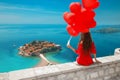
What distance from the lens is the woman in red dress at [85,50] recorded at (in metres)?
2.66

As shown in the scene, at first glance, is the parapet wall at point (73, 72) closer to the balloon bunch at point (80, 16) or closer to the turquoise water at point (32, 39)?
the balloon bunch at point (80, 16)

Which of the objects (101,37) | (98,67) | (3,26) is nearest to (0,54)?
(3,26)

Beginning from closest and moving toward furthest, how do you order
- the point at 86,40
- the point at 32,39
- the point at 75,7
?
the point at 75,7 < the point at 86,40 < the point at 32,39

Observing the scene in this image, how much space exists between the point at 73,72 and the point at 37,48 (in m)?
16.9

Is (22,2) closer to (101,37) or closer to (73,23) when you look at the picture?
(101,37)

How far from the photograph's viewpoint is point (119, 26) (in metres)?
21.0

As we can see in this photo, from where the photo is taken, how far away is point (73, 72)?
8.28ft

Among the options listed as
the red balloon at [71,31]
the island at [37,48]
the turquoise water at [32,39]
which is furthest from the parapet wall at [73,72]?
the turquoise water at [32,39]

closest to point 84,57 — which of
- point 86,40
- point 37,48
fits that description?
point 86,40

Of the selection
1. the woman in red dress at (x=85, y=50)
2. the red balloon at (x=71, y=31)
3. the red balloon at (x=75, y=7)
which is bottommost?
the woman in red dress at (x=85, y=50)

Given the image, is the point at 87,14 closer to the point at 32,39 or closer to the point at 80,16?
the point at 80,16

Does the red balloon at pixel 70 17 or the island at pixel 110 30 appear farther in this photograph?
the island at pixel 110 30

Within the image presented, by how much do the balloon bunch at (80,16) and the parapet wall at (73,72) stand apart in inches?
20.3

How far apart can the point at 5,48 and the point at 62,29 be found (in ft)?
25.2
